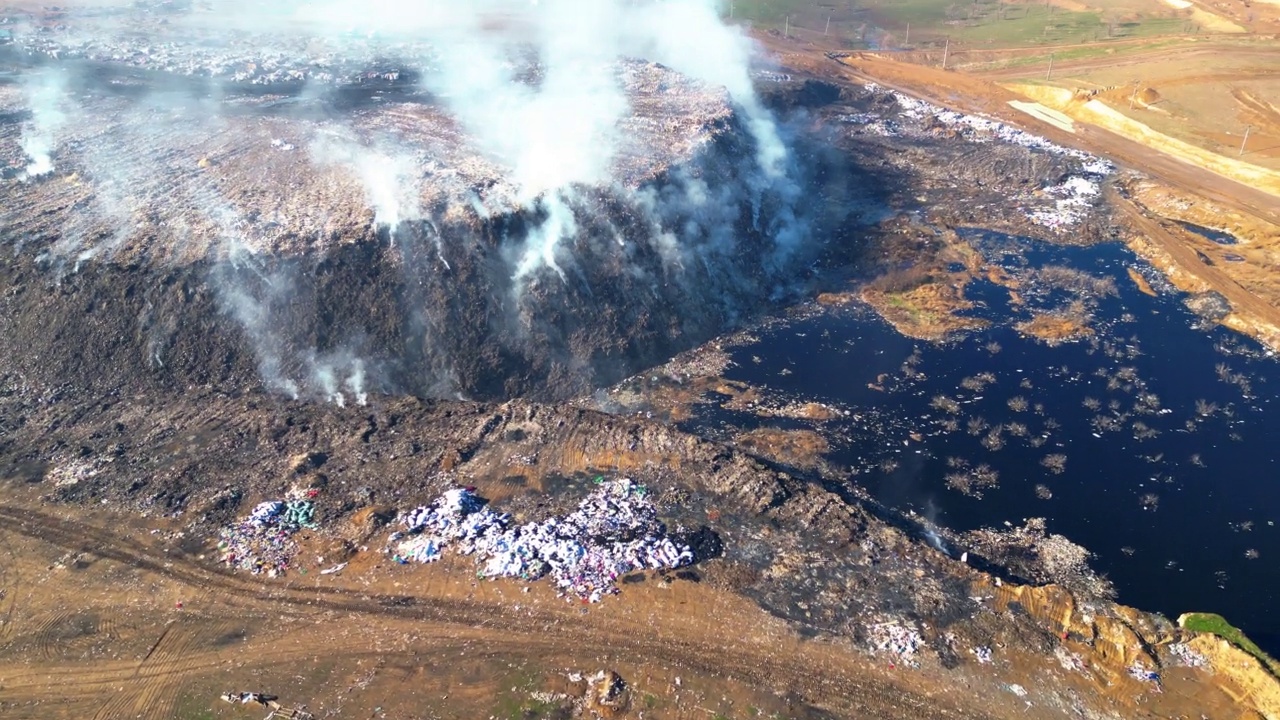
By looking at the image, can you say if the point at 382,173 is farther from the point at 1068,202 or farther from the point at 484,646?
the point at 1068,202

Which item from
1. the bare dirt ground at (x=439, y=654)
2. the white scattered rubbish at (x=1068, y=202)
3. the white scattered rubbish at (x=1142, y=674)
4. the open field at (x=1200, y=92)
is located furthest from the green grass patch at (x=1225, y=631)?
the open field at (x=1200, y=92)

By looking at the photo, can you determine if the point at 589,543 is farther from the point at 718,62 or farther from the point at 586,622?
the point at 718,62

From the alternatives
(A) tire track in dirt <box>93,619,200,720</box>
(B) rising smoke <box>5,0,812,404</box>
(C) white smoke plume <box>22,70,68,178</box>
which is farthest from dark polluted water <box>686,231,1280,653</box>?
(C) white smoke plume <box>22,70,68,178</box>

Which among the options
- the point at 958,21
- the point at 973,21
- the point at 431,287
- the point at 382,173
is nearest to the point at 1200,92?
the point at 973,21

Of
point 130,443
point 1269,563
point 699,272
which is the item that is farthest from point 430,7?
point 1269,563

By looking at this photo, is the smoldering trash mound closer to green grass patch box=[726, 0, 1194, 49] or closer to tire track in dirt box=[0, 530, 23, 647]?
tire track in dirt box=[0, 530, 23, 647]

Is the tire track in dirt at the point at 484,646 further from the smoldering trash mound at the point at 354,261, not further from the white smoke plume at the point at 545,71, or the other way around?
the white smoke plume at the point at 545,71

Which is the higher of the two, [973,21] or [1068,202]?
[973,21]
